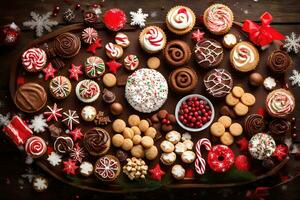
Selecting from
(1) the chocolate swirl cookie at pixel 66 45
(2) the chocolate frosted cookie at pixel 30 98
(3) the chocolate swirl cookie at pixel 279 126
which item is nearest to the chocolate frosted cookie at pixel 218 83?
(3) the chocolate swirl cookie at pixel 279 126

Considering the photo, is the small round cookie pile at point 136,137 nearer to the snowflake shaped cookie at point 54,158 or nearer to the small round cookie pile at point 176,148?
the small round cookie pile at point 176,148

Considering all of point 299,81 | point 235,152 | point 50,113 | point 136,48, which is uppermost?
point 136,48

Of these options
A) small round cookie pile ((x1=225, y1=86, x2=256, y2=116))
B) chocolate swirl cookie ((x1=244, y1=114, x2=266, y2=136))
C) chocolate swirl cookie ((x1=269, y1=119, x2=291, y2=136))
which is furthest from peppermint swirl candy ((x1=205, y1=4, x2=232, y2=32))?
chocolate swirl cookie ((x1=269, y1=119, x2=291, y2=136))

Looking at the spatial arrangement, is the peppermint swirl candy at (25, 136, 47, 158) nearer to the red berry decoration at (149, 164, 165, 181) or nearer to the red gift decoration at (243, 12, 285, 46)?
the red berry decoration at (149, 164, 165, 181)

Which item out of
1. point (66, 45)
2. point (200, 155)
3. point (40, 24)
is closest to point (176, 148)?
point (200, 155)

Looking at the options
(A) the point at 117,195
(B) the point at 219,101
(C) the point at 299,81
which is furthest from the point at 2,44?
(C) the point at 299,81

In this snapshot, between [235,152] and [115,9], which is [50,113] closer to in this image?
[115,9]
